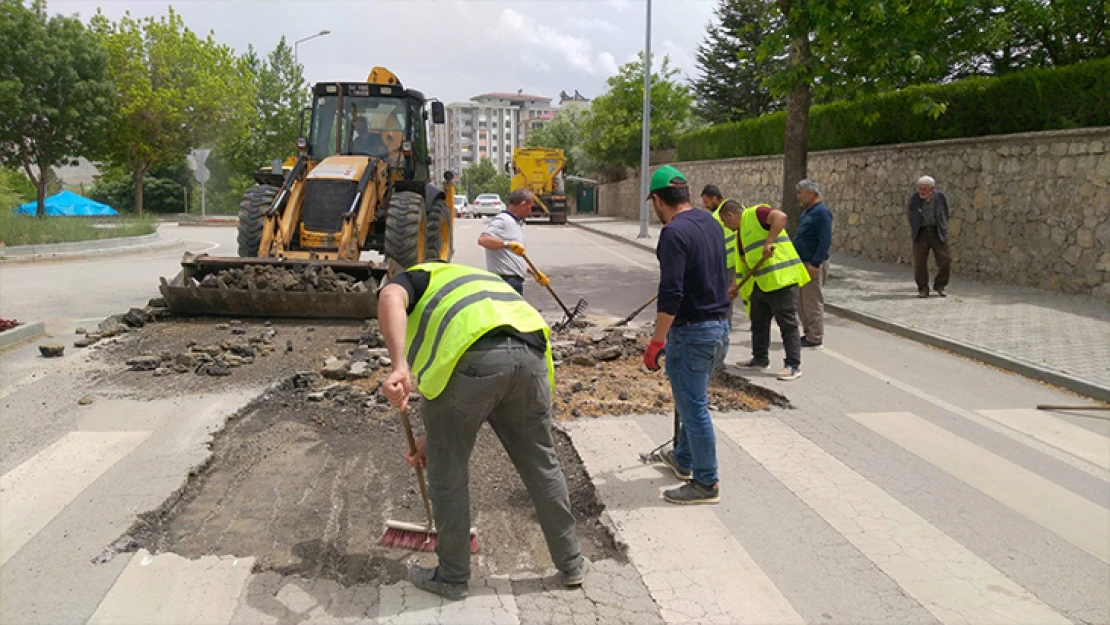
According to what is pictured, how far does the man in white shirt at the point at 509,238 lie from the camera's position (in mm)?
7367

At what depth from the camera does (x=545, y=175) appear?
37406 mm

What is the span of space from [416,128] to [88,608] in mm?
10327

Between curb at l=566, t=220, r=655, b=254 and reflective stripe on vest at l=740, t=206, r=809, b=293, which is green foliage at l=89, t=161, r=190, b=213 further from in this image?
reflective stripe on vest at l=740, t=206, r=809, b=293

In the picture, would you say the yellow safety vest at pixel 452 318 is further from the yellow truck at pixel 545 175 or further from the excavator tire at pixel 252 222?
the yellow truck at pixel 545 175

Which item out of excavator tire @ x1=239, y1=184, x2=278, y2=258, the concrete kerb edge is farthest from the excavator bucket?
the concrete kerb edge

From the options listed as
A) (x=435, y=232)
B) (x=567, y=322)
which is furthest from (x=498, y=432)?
(x=435, y=232)

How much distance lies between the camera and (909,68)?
496 inches

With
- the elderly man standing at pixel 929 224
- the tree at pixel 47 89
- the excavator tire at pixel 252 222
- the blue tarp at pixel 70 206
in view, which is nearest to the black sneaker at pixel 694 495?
the excavator tire at pixel 252 222

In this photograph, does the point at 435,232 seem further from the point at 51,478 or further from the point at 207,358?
the point at 51,478

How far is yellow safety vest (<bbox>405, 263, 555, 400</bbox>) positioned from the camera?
3.28 m

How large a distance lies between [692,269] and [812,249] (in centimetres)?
470

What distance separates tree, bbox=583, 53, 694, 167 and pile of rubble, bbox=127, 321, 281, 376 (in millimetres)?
30320

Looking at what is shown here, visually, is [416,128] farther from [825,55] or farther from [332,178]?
[825,55]

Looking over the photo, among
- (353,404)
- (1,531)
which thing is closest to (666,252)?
(353,404)
